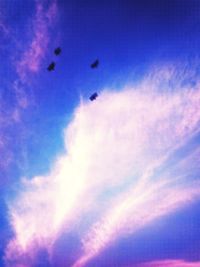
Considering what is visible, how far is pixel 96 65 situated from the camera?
20.2 m

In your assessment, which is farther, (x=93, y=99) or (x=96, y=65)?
(x=93, y=99)

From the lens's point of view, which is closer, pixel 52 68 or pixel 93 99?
pixel 52 68

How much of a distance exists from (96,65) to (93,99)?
2.14m

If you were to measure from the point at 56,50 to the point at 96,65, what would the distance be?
Result: 2192mm

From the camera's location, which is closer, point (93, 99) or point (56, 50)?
point (56, 50)

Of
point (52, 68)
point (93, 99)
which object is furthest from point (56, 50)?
point (93, 99)

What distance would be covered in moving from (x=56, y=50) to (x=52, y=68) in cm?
107

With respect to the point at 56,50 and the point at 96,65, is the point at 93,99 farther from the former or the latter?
the point at 56,50

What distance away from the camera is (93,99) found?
21531 millimetres

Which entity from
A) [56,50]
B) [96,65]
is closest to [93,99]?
[96,65]

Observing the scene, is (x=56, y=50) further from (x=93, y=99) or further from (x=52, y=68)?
(x=93, y=99)

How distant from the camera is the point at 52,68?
794 inches

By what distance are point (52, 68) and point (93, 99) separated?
291 centimetres
